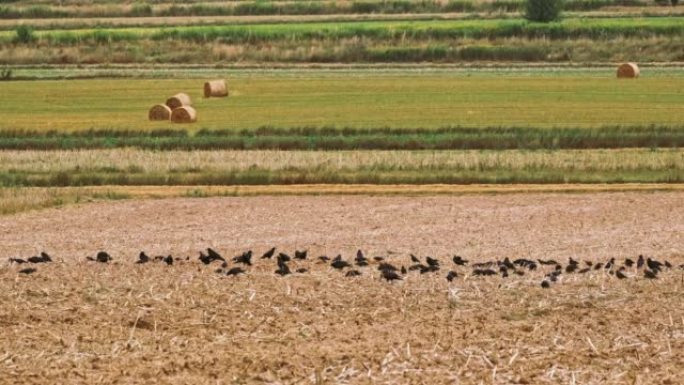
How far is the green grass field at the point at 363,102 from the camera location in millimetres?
A: 50781

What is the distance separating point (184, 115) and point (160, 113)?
1373 millimetres

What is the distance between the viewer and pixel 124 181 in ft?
119

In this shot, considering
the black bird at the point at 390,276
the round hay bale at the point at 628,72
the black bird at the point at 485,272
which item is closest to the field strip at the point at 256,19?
the round hay bale at the point at 628,72

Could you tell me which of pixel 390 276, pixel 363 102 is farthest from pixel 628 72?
pixel 390 276

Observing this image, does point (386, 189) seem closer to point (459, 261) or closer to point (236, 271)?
point (459, 261)

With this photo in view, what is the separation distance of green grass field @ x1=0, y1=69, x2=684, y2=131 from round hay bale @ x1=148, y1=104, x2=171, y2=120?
501 mm

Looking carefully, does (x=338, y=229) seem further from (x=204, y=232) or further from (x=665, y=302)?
(x=665, y=302)

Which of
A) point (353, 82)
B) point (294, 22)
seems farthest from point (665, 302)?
point (294, 22)

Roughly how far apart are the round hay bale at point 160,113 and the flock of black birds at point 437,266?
1306 inches

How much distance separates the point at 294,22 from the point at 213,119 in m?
Result: 68.1

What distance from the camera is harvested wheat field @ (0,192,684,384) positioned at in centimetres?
1377

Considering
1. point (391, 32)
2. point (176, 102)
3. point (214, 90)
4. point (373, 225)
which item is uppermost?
point (373, 225)

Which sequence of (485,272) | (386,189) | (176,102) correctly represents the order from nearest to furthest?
1. (485,272)
2. (386,189)
3. (176,102)

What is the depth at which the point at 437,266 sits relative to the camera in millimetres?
18922
